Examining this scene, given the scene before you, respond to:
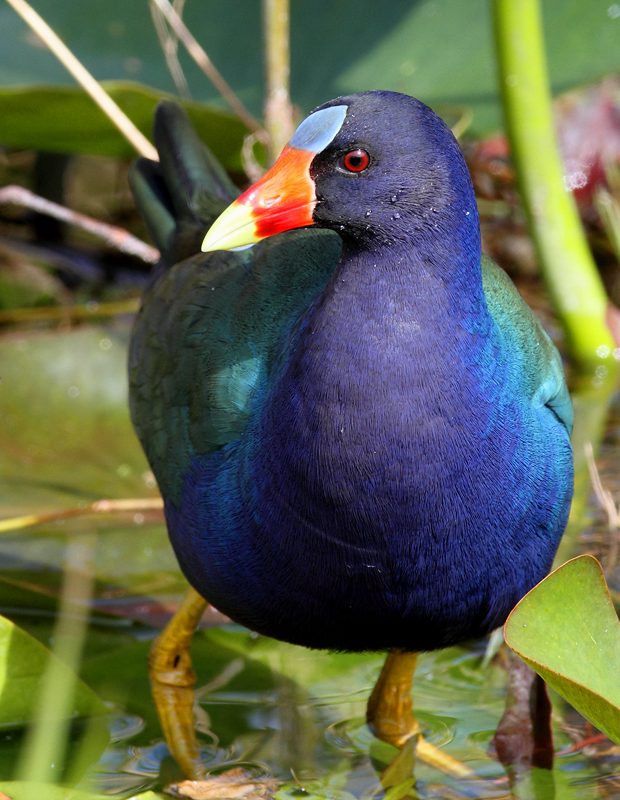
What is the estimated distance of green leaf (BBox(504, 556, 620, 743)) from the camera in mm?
1139

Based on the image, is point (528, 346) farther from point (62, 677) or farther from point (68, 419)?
point (68, 419)

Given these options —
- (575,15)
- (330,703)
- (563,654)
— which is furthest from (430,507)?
(575,15)

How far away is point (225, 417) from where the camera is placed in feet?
4.99

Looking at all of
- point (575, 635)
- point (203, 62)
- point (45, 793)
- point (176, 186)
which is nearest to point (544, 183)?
point (203, 62)

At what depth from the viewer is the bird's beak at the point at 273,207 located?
1.33 m

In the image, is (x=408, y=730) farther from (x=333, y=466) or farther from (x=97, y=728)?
(x=333, y=466)

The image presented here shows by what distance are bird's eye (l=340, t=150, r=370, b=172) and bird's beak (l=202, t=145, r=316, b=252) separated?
0.16 ft

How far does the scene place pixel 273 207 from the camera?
133 centimetres

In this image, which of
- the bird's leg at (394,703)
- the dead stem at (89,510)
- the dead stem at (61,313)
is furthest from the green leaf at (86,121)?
the bird's leg at (394,703)

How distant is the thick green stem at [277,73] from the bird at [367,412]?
105 cm

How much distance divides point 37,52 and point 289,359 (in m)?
1.95

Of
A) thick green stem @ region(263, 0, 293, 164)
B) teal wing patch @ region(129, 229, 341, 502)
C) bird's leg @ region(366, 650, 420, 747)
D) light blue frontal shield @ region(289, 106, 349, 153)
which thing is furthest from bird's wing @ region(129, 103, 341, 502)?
thick green stem @ region(263, 0, 293, 164)

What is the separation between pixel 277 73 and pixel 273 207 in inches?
54.2

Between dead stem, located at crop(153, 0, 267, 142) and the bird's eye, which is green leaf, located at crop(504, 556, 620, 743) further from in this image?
dead stem, located at crop(153, 0, 267, 142)
